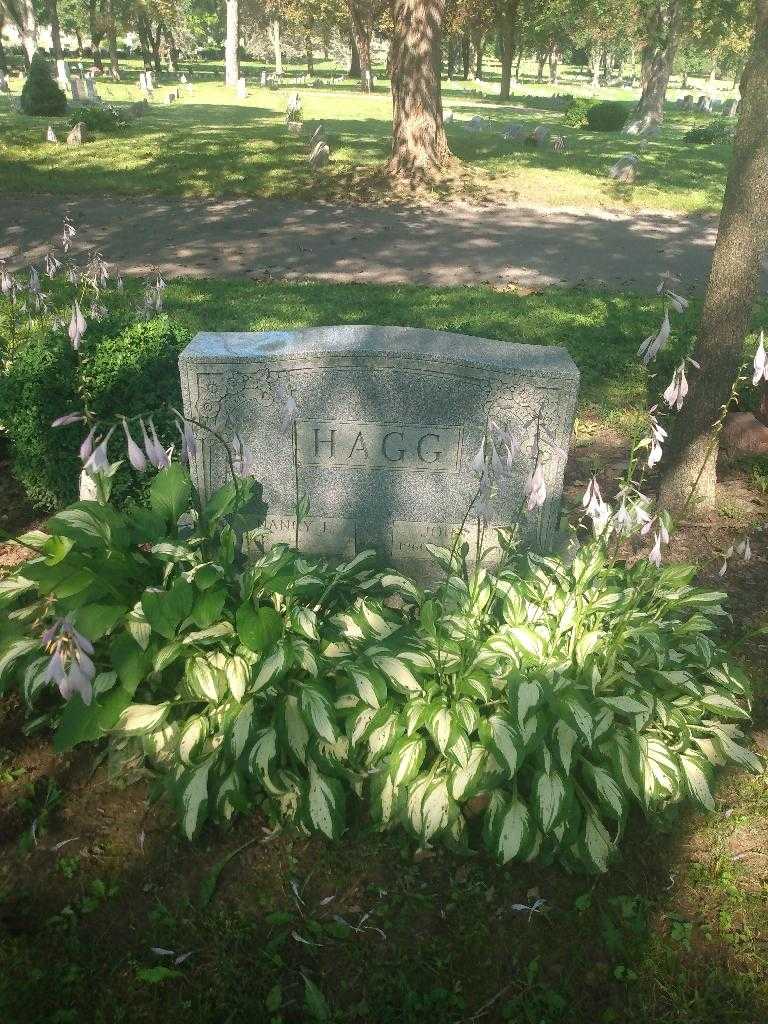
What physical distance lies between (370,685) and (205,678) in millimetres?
627

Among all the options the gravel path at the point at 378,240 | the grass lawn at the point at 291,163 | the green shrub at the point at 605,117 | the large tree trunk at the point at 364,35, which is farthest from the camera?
the large tree trunk at the point at 364,35

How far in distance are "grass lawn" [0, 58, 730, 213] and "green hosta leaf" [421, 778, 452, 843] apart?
14.5 metres

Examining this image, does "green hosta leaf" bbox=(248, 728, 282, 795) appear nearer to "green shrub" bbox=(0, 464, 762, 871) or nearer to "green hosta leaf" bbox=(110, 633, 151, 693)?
"green shrub" bbox=(0, 464, 762, 871)

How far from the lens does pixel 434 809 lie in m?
2.92

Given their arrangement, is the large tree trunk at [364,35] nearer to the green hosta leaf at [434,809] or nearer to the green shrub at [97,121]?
the green shrub at [97,121]

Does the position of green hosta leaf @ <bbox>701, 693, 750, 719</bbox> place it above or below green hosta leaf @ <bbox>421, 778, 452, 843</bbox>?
above

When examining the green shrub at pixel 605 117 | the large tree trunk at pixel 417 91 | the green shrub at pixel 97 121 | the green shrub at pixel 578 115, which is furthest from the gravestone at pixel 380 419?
the green shrub at pixel 578 115

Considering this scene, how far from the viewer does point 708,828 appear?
3.20 meters

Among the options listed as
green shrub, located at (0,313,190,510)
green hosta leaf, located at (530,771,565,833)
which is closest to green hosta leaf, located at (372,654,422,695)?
green hosta leaf, located at (530,771,565,833)

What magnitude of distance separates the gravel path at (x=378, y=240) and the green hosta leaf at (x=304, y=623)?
7.90 meters

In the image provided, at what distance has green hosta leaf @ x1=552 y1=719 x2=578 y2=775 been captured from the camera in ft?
9.43

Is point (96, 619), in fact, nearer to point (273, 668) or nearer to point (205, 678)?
point (205, 678)

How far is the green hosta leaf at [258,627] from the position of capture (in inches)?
116

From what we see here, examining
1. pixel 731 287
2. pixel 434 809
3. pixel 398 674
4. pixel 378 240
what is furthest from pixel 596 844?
pixel 378 240
